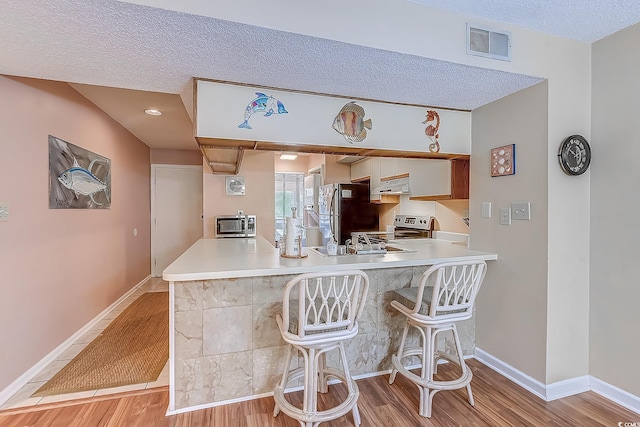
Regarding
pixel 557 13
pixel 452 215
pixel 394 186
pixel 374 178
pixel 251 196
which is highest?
pixel 557 13

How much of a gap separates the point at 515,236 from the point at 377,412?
1542mm

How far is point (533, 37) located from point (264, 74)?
1.68 meters

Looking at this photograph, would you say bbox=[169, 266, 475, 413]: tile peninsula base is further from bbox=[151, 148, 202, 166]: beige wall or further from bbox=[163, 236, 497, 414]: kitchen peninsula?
bbox=[151, 148, 202, 166]: beige wall

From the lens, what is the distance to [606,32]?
1803mm

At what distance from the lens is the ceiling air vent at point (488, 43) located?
1.66 m

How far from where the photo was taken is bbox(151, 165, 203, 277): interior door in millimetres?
4926

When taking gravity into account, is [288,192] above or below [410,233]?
above

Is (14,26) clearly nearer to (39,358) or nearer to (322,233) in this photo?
(39,358)

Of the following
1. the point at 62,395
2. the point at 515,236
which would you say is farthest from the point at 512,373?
the point at 62,395

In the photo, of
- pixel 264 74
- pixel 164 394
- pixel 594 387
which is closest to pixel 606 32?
pixel 264 74

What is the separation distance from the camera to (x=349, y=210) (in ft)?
15.4

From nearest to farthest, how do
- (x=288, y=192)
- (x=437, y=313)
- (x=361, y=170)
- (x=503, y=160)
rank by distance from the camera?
(x=437, y=313) < (x=503, y=160) < (x=361, y=170) < (x=288, y=192)

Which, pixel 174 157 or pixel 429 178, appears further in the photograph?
pixel 174 157

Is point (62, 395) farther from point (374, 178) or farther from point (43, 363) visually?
point (374, 178)
